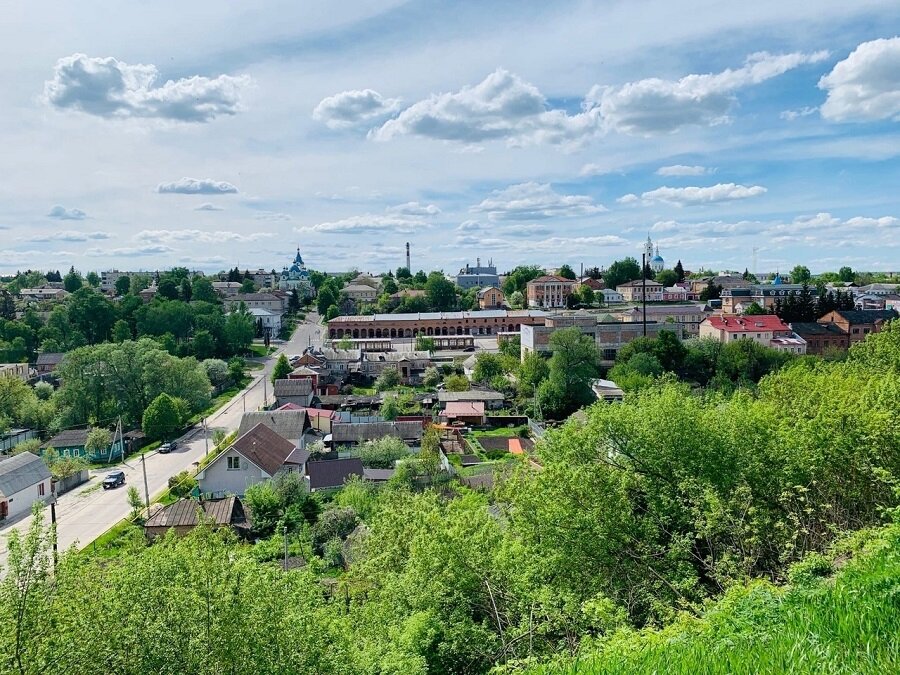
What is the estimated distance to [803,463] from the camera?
936 centimetres

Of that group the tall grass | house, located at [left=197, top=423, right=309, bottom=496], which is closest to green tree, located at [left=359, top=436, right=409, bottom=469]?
house, located at [left=197, top=423, right=309, bottom=496]

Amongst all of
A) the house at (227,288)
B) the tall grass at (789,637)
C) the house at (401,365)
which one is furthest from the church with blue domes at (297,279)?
the tall grass at (789,637)

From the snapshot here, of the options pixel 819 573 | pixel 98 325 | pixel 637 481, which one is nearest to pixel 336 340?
pixel 98 325

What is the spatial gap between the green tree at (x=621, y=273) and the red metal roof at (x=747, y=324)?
39.8 m

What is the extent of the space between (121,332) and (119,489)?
3232cm

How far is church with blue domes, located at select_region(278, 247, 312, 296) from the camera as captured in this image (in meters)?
97.8

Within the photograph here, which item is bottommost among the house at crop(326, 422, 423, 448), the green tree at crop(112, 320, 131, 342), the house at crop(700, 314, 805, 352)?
the house at crop(326, 422, 423, 448)

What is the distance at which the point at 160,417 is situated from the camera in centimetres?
3034

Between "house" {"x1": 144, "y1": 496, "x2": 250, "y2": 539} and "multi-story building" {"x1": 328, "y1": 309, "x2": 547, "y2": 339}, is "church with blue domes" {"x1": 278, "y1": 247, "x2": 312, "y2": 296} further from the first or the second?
"house" {"x1": 144, "y1": 496, "x2": 250, "y2": 539}

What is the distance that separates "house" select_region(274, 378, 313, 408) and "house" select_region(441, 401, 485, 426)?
26.2 ft

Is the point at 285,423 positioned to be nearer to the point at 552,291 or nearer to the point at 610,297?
the point at 552,291

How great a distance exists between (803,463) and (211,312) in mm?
54585

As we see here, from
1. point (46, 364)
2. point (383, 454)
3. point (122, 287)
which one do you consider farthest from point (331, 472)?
point (122, 287)

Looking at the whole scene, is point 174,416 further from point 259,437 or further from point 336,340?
point 336,340
